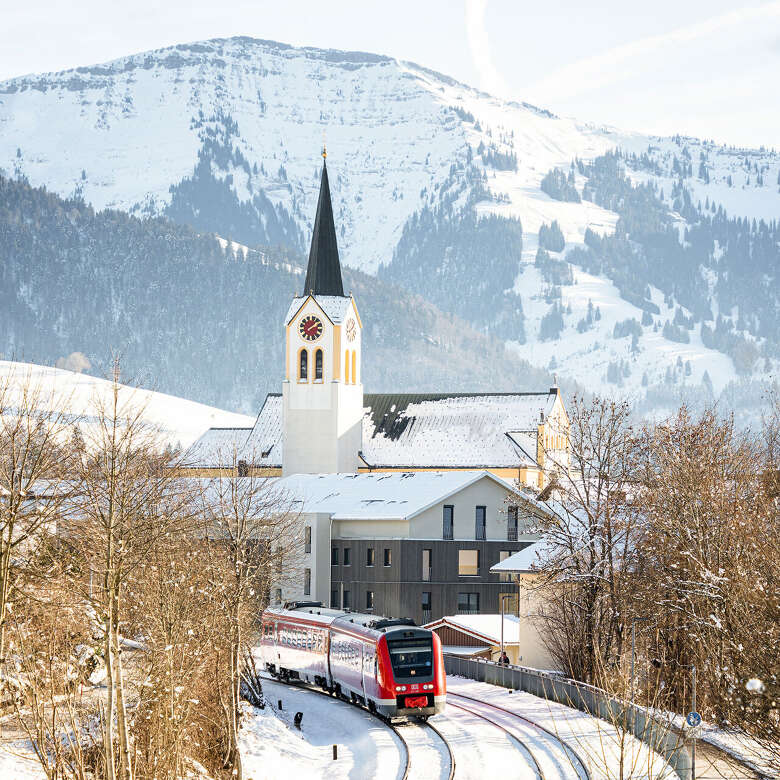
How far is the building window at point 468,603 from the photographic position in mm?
85812

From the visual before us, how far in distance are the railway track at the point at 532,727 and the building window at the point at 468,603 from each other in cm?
3008

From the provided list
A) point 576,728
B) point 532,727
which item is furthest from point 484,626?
point 576,728

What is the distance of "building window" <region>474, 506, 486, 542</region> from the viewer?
286ft

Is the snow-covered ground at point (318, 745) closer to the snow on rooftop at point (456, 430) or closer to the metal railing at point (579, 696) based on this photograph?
the metal railing at point (579, 696)

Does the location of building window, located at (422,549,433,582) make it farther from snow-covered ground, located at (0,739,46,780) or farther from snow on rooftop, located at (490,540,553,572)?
snow-covered ground, located at (0,739,46,780)

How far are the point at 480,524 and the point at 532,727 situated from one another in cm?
4248

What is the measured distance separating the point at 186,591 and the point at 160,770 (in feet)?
19.5

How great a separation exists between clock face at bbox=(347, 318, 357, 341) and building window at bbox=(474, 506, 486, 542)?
142ft

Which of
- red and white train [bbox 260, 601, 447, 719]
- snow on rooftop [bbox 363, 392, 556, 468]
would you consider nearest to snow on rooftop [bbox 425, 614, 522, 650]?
red and white train [bbox 260, 601, 447, 719]

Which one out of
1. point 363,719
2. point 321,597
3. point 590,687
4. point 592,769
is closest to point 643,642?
point 590,687

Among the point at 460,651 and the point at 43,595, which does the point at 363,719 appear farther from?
the point at 460,651

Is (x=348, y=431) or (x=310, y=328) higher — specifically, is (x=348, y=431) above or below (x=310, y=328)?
below

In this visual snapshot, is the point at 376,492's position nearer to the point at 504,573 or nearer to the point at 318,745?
the point at 504,573

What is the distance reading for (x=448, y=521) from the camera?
8712cm
